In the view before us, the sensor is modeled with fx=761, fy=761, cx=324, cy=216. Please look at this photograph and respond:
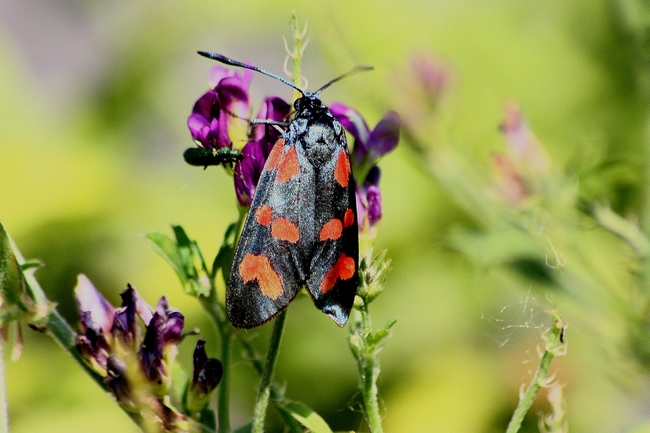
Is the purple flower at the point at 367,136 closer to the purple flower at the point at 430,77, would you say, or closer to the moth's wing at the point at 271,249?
the moth's wing at the point at 271,249

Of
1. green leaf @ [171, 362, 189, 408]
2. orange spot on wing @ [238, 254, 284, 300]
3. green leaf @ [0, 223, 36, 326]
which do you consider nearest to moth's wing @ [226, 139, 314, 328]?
orange spot on wing @ [238, 254, 284, 300]

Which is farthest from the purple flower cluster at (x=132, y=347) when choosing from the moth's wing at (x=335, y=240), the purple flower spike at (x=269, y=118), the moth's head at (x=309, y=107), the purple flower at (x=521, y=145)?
the purple flower at (x=521, y=145)

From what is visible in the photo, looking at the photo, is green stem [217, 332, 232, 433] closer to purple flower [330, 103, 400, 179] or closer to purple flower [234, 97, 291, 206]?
purple flower [234, 97, 291, 206]

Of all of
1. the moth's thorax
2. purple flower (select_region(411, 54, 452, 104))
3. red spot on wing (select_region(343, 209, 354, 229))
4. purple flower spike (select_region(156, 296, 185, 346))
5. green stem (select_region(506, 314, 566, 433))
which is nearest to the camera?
green stem (select_region(506, 314, 566, 433))

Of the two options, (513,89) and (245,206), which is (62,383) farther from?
(513,89)

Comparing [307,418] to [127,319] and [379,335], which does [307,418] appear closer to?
[379,335]

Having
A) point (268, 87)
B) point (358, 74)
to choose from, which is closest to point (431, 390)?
point (358, 74)

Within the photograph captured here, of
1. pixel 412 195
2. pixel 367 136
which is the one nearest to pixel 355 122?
pixel 367 136
